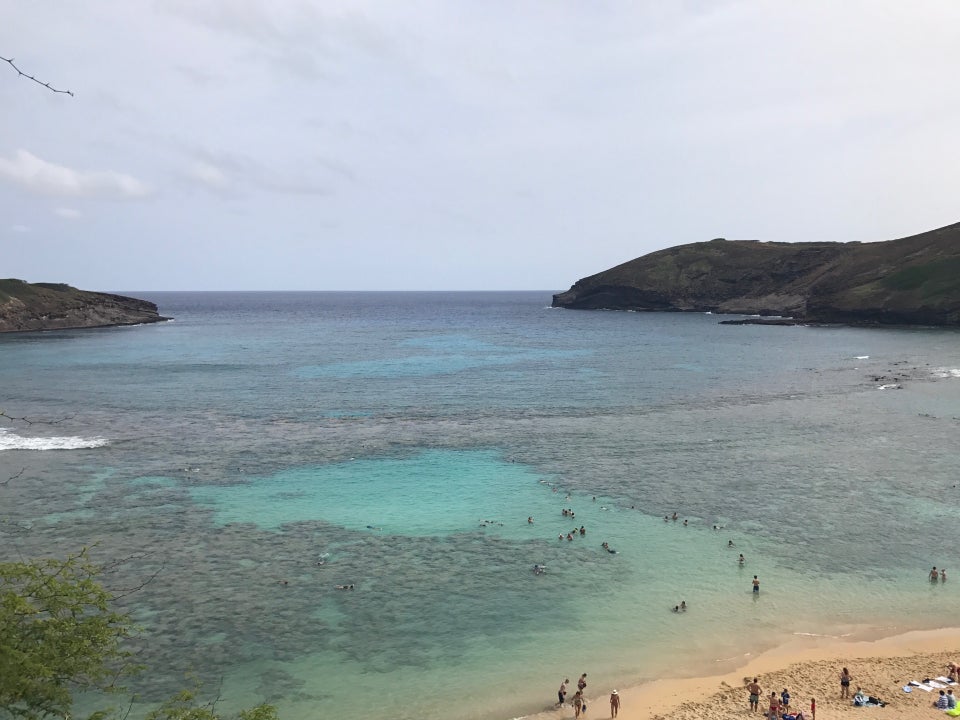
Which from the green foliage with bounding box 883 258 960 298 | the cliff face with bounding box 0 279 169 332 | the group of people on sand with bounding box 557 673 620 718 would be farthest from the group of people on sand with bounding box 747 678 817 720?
the cliff face with bounding box 0 279 169 332

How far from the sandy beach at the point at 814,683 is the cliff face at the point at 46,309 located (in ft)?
611

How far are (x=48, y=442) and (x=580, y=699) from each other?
57.3 meters

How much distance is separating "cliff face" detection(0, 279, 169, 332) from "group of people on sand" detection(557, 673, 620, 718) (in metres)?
184

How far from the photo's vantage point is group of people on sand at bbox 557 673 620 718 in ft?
83.0

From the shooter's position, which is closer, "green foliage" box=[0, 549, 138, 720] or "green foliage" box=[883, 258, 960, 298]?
"green foliage" box=[0, 549, 138, 720]

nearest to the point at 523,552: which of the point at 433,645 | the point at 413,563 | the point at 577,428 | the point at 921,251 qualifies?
the point at 413,563

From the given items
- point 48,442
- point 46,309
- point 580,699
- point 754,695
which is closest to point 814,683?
point 754,695

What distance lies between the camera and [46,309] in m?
180

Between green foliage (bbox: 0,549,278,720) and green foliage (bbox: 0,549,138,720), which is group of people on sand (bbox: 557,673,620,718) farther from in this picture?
green foliage (bbox: 0,549,138,720)

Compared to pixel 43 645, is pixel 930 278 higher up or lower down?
higher up

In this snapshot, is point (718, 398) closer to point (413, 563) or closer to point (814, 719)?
point (413, 563)

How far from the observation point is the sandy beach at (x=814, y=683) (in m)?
25.4

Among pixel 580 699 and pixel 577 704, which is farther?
pixel 580 699

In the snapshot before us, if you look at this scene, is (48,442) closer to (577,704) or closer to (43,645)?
(43,645)
